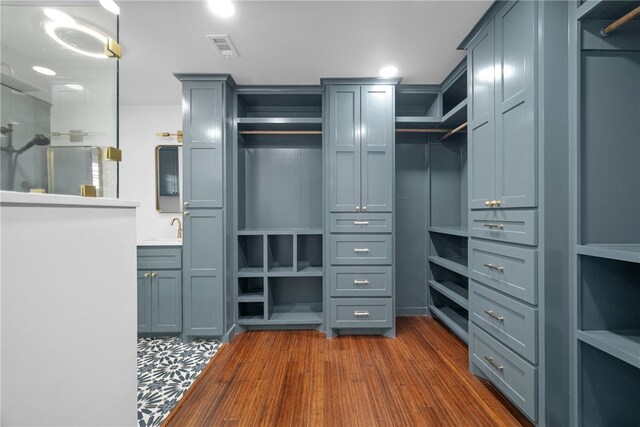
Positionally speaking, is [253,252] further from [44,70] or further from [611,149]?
[611,149]

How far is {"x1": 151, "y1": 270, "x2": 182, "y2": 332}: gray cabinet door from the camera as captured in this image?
99.1 inches

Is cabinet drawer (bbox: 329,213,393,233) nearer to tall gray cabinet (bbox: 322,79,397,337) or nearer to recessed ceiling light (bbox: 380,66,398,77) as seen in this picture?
tall gray cabinet (bbox: 322,79,397,337)

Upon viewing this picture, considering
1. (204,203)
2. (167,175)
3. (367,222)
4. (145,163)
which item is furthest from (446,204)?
(145,163)

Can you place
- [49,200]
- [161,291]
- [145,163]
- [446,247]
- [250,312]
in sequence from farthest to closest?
[145,163] < [446,247] < [250,312] < [161,291] < [49,200]

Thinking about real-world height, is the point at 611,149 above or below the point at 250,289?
above

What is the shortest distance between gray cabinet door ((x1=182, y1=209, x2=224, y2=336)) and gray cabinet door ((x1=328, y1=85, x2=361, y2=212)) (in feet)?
3.64

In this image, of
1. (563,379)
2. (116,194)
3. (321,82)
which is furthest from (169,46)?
(563,379)

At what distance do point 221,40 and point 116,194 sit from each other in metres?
1.57

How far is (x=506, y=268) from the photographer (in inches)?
62.2

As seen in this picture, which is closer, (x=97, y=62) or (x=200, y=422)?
(x=97, y=62)

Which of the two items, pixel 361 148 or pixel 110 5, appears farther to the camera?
pixel 361 148

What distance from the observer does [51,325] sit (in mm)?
569

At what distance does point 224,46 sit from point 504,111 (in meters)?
1.97

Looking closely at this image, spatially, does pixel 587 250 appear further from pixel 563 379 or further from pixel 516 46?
pixel 516 46
